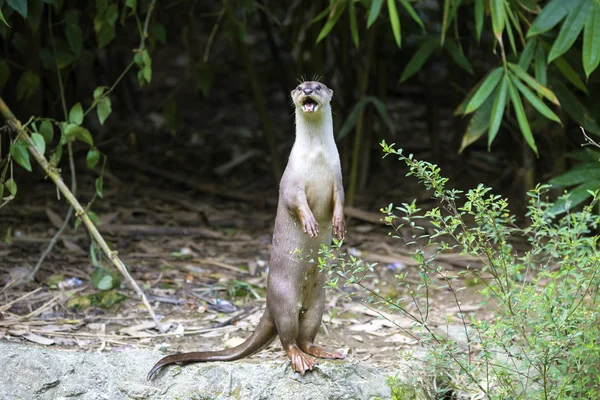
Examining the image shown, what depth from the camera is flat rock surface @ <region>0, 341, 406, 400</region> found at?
354 cm

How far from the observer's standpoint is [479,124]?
468cm

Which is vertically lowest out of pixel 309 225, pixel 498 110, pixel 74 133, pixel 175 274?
pixel 175 274

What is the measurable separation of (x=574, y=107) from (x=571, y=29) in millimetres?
702

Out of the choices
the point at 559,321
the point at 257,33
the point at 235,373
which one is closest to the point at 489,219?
the point at 559,321

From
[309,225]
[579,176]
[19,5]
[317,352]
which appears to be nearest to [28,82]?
[19,5]

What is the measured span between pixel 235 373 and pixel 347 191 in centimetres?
249

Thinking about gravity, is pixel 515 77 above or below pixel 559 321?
above

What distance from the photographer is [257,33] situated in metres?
8.90

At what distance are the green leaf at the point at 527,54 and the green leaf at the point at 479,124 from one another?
0.32m

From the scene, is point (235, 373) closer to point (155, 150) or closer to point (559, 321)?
point (559, 321)

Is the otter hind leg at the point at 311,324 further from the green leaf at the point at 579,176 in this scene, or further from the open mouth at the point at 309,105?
the green leaf at the point at 579,176

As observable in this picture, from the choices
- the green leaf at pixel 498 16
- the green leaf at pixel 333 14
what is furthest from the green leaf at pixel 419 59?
the green leaf at pixel 498 16

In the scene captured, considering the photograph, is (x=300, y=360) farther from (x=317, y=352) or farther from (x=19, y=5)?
(x=19, y=5)

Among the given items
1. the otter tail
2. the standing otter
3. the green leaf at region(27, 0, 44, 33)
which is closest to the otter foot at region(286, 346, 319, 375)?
the standing otter
